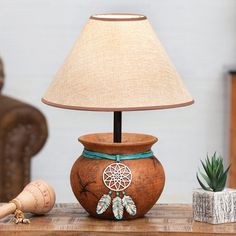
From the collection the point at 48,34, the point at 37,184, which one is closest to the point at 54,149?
the point at 48,34

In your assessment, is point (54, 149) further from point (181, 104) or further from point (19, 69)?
point (181, 104)

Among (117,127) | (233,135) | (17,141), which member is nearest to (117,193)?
(117,127)

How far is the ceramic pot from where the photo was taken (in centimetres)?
211

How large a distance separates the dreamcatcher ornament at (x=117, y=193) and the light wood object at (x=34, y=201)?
14 cm

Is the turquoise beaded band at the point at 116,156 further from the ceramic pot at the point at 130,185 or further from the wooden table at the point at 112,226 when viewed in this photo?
the wooden table at the point at 112,226

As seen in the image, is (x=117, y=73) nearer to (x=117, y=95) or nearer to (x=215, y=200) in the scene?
(x=117, y=95)

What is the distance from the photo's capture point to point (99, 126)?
13.8 ft

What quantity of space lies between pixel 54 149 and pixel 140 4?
31.8 inches

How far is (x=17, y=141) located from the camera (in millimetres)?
3590

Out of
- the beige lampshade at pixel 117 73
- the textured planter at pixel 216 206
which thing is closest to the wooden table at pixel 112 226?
the textured planter at pixel 216 206

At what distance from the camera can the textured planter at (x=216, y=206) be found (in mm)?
2094

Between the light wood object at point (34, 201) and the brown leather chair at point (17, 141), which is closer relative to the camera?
the light wood object at point (34, 201)

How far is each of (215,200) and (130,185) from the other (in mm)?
205


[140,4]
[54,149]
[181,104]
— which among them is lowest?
[54,149]
